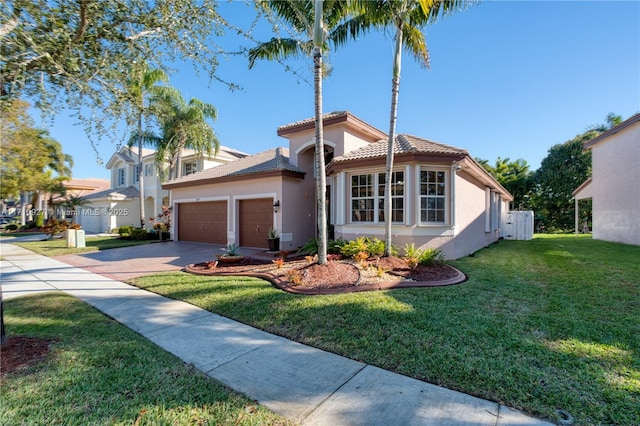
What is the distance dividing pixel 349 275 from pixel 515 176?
3377 cm

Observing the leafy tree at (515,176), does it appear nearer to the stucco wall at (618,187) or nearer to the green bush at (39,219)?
the stucco wall at (618,187)

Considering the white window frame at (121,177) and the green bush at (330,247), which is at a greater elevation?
the white window frame at (121,177)

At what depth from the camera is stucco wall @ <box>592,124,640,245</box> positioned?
13906 mm

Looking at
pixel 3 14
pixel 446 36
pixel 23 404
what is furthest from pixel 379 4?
pixel 23 404

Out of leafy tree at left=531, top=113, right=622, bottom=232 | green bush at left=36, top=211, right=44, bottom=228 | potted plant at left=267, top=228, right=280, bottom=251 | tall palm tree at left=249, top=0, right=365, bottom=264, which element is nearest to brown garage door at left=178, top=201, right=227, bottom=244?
potted plant at left=267, top=228, right=280, bottom=251

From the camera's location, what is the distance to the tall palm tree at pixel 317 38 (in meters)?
7.72

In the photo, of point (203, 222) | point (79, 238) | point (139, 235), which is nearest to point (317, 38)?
point (203, 222)

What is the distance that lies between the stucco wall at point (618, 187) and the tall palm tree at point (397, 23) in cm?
1257

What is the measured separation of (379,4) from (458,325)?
8.76 m

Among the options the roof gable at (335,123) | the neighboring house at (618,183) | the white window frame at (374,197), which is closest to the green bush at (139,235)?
the roof gable at (335,123)

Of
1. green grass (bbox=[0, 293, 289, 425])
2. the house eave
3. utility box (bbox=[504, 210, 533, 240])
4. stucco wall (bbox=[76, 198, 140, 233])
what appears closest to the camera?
green grass (bbox=[0, 293, 289, 425])

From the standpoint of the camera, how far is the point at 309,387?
3172 millimetres

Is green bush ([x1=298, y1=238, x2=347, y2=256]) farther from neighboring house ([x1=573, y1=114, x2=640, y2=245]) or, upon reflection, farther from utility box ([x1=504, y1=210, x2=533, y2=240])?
utility box ([x1=504, y1=210, x2=533, y2=240])

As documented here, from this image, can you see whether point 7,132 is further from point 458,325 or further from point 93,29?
point 458,325
